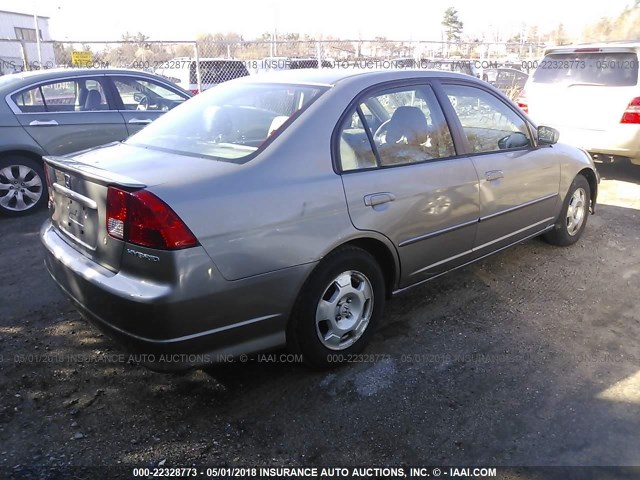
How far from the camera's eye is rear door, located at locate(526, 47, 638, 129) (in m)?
6.99

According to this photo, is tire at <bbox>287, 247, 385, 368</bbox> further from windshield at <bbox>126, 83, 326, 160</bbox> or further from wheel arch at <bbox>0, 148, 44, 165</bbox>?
wheel arch at <bbox>0, 148, 44, 165</bbox>

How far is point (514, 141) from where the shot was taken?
4.14 meters

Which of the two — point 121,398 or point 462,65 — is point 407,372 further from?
point 462,65

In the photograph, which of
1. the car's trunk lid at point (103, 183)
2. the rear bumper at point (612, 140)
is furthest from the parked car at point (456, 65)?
the car's trunk lid at point (103, 183)

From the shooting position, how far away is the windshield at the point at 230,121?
2.98 m

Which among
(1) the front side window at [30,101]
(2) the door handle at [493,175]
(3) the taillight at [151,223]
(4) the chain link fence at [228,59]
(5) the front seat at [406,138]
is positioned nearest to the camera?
(3) the taillight at [151,223]

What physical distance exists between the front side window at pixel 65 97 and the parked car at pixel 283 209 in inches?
134

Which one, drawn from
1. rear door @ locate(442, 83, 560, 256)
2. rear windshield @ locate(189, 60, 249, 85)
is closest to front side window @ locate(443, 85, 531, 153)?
rear door @ locate(442, 83, 560, 256)

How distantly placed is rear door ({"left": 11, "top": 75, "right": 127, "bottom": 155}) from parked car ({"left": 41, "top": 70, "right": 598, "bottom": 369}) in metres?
3.22

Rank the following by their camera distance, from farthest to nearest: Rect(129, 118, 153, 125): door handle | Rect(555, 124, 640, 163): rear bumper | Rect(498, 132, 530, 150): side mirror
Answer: Rect(555, 124, 640, 163): rear bumper, Rect(129, 118, 153, 125): door handle, Rect(498, 132, 530, 150): side mirror

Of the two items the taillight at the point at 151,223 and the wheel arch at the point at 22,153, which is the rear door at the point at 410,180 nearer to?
the taillight at the point at 151,223

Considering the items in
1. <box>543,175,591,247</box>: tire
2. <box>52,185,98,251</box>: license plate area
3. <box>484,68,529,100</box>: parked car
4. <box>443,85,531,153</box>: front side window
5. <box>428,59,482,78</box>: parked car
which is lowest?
<box>543,175,591,247</box>: tire

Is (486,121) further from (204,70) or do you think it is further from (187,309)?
(204,70)

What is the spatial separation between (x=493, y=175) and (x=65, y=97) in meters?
5.12
